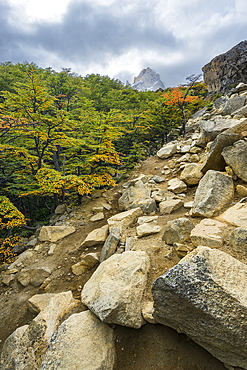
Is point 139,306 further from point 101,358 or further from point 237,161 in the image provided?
point 237,161

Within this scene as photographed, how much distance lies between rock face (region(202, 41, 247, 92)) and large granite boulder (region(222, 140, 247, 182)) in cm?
2855

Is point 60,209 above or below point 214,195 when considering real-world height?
below

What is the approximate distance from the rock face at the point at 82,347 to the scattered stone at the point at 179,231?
212 cm

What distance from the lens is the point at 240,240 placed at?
259cm

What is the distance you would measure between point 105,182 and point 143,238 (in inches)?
170

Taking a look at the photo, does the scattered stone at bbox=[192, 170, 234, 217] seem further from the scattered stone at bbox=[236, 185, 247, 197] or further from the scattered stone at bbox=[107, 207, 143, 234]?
the scattered stone at bbox=[107, 207, 143, 234]

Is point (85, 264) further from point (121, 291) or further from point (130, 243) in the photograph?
point (121, 291)

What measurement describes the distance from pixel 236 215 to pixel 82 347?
12.7 ft

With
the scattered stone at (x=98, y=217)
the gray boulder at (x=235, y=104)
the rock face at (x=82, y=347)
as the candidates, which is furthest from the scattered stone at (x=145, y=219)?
the gray boulder at (x=235, y=104)

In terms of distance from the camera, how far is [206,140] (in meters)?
7.34

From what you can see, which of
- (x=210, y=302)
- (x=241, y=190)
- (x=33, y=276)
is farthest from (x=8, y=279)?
(x=241, y=190)

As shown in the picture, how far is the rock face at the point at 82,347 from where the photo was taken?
2385mm

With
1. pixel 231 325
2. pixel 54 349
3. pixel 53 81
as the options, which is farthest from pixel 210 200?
pixel 53 81

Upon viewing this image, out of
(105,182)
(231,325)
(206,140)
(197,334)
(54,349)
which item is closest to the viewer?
(231,325)
